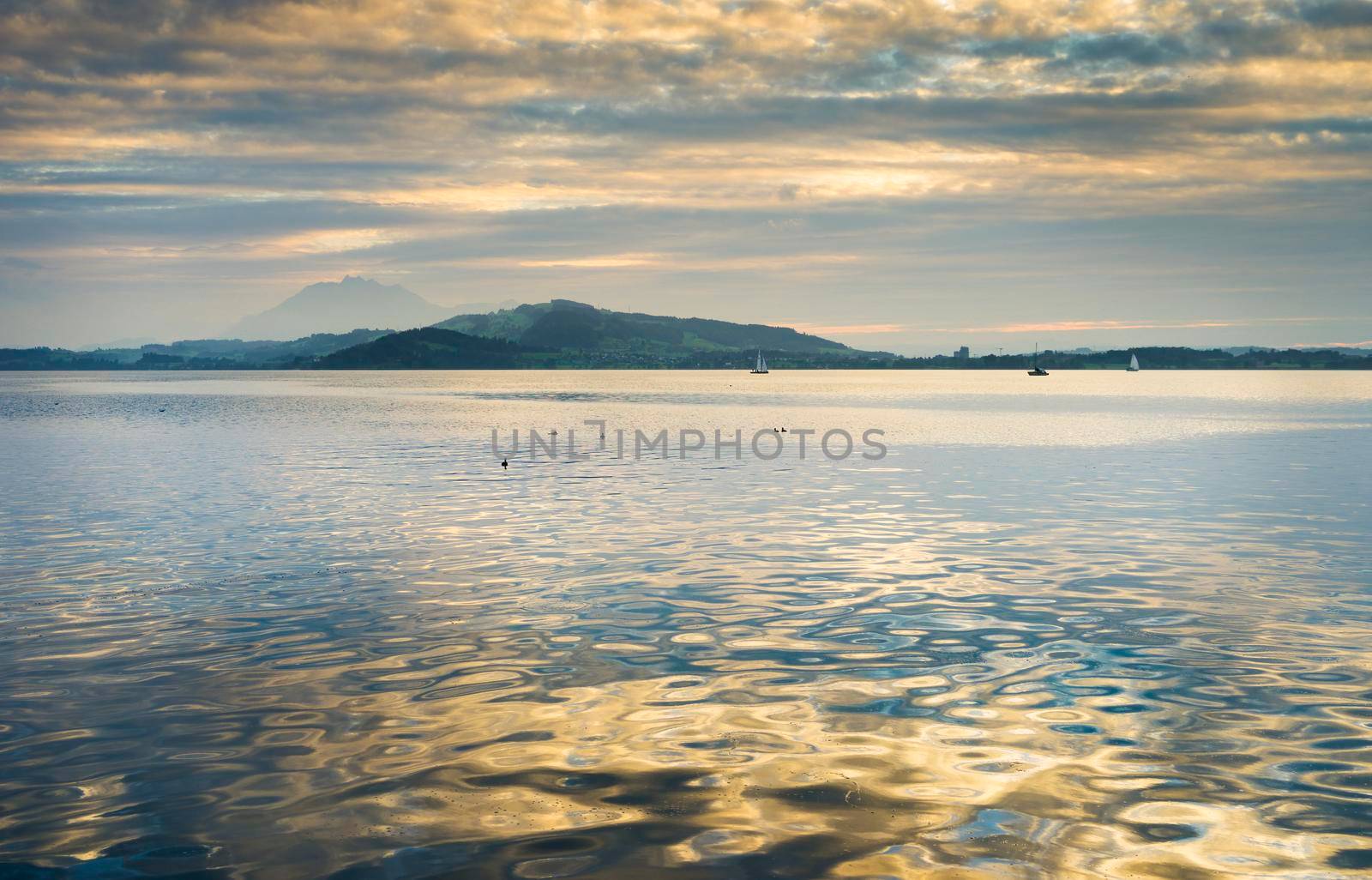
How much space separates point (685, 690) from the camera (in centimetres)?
1767

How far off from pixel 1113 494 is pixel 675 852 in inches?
1669

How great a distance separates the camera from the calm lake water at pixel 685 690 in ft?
38.4

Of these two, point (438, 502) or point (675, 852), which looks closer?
point (675, 852)

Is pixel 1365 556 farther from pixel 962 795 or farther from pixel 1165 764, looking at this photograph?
pixel 962 795

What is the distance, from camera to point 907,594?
25.8m

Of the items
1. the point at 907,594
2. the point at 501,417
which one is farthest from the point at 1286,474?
the point at 501,417

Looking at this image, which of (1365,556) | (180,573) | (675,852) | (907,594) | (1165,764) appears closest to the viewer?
(675,852)

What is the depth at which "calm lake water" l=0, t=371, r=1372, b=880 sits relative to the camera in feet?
38.4

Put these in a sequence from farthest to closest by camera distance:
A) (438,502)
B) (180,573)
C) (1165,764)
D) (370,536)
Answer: (438,502), (370,536), (180,573), (1165,764)

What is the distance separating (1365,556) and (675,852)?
28.4m

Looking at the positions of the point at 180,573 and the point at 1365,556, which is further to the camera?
the point at 1365,556

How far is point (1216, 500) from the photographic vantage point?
46781mm

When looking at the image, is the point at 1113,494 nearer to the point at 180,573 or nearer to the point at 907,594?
the point at 907,594

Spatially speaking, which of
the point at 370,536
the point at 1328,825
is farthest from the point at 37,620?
the point at 1328,825
